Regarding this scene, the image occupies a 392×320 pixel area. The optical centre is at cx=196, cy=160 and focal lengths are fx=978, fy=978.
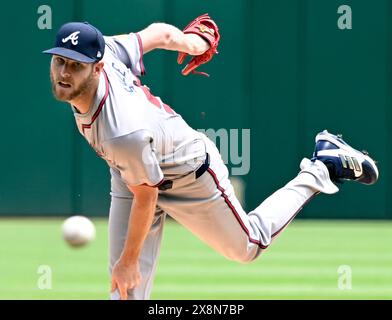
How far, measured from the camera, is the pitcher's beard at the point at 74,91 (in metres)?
4.36

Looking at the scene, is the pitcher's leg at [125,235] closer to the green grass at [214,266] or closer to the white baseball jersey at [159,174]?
the white baseball jersey at [159,174]

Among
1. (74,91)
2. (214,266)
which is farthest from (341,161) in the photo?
(214,266)

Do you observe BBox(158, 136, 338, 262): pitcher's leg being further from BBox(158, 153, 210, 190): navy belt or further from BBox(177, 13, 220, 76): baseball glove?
BBox(177, 13, 220, 76): baseball glove

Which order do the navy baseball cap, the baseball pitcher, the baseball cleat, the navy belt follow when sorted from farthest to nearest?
the baseball cleat < the navy belt < the baseball pitcher < the navy baseball cap

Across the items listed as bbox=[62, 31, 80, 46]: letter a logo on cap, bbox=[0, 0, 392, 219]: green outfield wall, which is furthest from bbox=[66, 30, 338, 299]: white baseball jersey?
bbox=[0, 0, 392, 219]: green outfield wall

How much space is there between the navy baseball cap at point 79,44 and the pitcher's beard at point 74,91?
0.34ft

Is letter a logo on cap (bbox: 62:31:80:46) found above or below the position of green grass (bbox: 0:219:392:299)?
above

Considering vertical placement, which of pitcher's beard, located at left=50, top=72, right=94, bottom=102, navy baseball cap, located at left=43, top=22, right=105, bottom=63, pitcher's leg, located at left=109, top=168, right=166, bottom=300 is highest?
navy baseball cap, located at left=43, top=22, right=105, bottom=63

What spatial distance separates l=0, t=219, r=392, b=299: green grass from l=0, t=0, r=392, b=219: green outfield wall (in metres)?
0.56

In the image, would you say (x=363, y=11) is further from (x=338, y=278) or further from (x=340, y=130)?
(x=338, y=278)

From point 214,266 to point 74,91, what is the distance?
3746 millimetres

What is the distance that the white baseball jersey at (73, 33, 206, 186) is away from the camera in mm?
4500

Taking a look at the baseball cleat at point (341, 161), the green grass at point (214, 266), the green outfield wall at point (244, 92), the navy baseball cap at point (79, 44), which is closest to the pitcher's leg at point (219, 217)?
the baseball cleat at point (341, 161)

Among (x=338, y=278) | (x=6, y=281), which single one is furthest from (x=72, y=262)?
(x=338, y=278)
